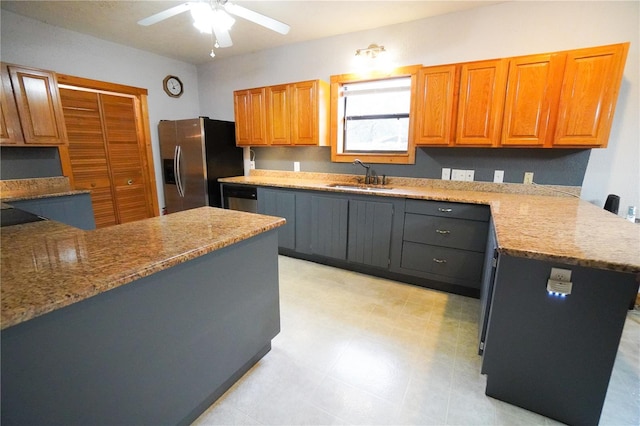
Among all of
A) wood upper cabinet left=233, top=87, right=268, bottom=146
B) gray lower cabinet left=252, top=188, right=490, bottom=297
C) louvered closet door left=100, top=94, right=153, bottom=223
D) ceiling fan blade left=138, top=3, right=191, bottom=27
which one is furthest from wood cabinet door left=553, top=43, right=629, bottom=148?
louvered closet door left=100, top=94, right=153, bottom=223

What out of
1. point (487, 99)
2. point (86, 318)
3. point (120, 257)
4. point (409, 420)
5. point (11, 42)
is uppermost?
point (11, 42)

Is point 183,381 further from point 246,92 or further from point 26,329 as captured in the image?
point 246,92

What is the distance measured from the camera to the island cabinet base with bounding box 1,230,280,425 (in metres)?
0.78

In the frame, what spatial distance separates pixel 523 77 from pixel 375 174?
1565 millimetres

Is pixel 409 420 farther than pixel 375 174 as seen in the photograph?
No

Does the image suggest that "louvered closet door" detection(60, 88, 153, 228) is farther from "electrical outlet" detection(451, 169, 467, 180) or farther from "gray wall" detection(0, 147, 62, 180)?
"electrical outlet" detection(451, 169, 467, 180)

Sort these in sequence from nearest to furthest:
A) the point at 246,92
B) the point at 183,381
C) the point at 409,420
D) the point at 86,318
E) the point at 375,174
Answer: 1. the point at 86,318
2. the point at 183,381
3. the point at 409,420
4. the point at 375,174
5. the point at 246,92

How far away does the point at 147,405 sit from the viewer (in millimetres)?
1082

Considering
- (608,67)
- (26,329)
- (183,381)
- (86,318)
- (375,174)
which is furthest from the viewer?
(375,174)

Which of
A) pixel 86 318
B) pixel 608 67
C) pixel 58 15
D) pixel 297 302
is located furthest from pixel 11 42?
pixel 608 67

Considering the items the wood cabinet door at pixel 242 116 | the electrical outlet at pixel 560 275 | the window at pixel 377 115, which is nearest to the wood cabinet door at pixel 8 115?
the wood cabinet door at pixel 242 116

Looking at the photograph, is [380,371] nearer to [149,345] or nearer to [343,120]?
[149,345]

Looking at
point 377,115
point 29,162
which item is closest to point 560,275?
point 377,115

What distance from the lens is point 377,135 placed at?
329cm
